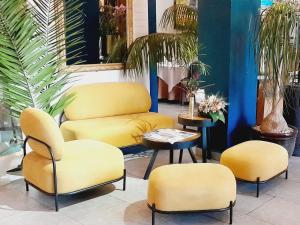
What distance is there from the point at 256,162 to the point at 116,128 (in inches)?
67.0

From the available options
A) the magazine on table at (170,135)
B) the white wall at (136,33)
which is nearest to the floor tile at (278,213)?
the magazine on table at (170,135)

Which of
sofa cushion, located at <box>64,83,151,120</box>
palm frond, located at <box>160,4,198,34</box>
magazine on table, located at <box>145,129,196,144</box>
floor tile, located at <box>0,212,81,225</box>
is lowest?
floor tile, located at <box>0,212,81,225</box>

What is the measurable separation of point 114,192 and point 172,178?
0.94 m

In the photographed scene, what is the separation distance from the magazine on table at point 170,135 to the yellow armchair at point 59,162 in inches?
18.3

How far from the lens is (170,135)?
3.90 metres

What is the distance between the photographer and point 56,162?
3.24 meters

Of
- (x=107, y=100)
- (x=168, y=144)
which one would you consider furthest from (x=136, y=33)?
(x=168, y=144)

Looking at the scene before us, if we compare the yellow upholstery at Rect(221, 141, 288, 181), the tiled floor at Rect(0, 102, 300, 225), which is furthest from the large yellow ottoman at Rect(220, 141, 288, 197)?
the tiled floor at Rect(0, 102, 300, 225)

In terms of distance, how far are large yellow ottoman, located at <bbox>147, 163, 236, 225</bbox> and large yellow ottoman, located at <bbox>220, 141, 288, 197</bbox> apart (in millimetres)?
566

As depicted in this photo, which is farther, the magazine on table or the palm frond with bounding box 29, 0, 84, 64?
the palm frond with bounding box 29, 0, 84, 64

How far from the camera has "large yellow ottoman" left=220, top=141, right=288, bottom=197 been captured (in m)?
3.46

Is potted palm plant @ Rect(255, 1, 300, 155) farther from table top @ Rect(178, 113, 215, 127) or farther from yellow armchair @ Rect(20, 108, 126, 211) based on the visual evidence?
yellow armchair @ Rect(20, 108, 126, 211)

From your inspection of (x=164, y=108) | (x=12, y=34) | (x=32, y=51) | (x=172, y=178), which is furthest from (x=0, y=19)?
(x=164, y=108)

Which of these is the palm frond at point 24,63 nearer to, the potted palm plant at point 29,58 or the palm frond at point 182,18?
the potted palm plant at point 29,58
